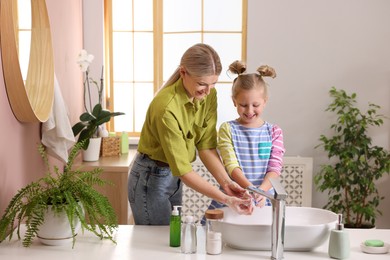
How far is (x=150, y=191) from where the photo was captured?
7.65 ft

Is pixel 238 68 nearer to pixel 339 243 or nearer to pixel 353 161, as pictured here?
pixel 339 243

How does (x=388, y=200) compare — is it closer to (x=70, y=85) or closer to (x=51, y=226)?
(x=70, y=85)

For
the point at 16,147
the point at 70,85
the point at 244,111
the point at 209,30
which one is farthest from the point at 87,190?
the point at 209,30

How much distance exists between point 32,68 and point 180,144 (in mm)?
737

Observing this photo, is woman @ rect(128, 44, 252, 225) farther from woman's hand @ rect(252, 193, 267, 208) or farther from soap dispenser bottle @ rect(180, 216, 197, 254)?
soap dispenser bottle @ rect(180, 216, 197, 254)

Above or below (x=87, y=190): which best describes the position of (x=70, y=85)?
above

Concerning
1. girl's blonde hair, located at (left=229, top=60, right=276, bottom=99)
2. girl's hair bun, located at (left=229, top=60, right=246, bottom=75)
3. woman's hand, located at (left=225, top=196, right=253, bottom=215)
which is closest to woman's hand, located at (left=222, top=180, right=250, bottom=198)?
woman's hand, located at (left=225, top=196, right=253, bottom=215)

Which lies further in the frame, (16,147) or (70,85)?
(70,85)

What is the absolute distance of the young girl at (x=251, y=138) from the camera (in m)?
2.33

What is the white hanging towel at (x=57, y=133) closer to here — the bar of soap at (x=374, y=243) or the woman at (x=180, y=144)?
the woman at (x=180, y=144)

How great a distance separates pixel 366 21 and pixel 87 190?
2.66 meters

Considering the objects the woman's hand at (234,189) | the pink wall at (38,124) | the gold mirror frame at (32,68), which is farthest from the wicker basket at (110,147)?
the woman's hand at (234,189)

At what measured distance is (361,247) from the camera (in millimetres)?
1861

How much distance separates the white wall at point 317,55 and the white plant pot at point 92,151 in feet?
3.92
